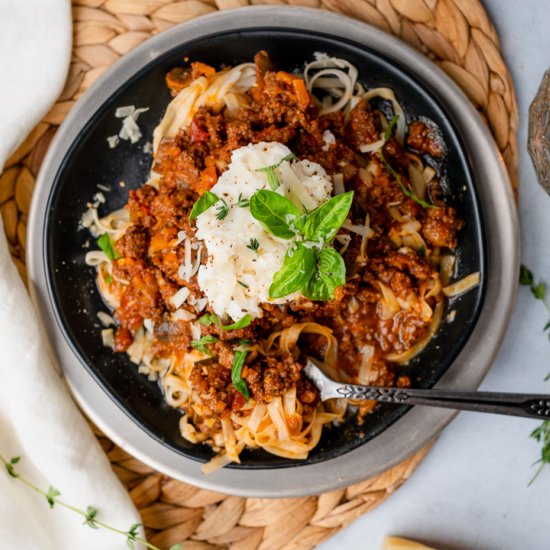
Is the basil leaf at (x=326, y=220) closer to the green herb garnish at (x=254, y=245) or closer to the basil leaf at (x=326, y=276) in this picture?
the basil leaf at (x=326, y=276)

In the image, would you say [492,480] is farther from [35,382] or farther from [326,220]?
[35,382]

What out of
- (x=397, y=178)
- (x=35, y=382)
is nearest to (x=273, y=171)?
(x=397, y=178)

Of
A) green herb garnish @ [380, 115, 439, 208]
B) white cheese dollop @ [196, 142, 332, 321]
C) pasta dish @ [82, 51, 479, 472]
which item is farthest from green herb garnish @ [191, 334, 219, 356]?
green herb garnish @ [380, 115, 439, 208]

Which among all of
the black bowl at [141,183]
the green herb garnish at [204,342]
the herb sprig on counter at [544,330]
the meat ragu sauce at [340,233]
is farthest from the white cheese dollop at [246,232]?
the herb sprig on counter at [544,330]

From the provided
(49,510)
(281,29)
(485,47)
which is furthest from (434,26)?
(49,510)

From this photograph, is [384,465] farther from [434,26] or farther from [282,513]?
[434,26]

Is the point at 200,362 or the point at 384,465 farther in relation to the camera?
the point at 384,465
